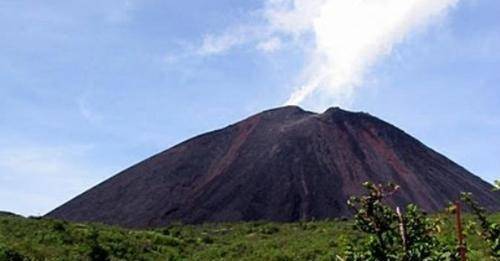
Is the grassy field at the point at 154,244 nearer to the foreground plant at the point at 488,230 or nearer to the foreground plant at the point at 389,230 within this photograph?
the foreground plant at the point at 488,230

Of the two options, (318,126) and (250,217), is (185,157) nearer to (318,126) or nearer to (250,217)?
(318,126)

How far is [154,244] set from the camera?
152 ft

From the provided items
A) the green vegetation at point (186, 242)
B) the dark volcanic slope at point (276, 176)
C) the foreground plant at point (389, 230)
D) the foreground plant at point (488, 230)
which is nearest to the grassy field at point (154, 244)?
the green vegetation at point (186, 242)

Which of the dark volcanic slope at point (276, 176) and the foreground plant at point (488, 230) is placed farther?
the dark volcanic slope at point (276, 176)

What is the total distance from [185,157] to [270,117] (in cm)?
1657

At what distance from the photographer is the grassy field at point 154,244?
38.1 metres

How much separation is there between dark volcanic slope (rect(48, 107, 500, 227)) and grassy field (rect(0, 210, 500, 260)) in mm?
28840

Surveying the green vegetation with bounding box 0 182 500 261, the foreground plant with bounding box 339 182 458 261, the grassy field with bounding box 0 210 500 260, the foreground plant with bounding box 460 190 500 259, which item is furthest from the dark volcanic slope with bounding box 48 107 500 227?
the foreground plant with bounding box 339 182 458 261

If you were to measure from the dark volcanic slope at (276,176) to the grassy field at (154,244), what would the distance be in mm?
28840

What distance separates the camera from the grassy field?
38.1 metres

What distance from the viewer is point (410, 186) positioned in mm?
87688

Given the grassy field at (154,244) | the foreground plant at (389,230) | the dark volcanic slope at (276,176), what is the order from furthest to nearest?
the dark volcanic slope at (276,176) < the grassy field at (154,244) < the foreground plant at (389,230)

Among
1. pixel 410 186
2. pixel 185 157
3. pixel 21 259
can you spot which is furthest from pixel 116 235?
pixel 185 157

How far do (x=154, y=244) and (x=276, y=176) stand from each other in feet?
149
